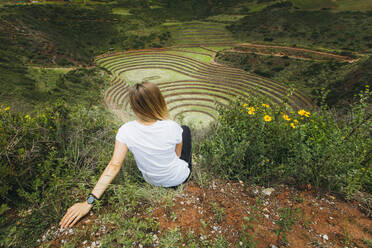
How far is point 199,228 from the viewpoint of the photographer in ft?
5.34

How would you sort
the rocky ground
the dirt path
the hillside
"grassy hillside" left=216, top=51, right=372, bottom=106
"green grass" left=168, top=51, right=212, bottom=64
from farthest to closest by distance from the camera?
"green grass" left=168, top=51, right=212, bottom=64 → the dirt path → "grassy hillside" left=216, top=51, right=372, bottom=106 → the hillside → the rocky ground

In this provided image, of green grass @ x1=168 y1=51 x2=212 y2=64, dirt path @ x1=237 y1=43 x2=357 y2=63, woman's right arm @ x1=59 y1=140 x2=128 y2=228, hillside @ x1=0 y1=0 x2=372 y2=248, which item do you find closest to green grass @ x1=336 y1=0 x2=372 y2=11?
hillside @ x1=0 y1=0 x2=372 y2=248

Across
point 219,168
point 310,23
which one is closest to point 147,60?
point 219,168

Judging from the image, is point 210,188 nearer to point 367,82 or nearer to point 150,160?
point 150,160

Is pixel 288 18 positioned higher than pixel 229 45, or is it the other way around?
pixel 288 18

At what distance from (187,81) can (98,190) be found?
24.4m

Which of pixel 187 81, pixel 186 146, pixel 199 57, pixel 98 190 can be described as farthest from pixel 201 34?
pixel 98 190

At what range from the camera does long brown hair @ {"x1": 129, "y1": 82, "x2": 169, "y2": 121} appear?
1.83 meters

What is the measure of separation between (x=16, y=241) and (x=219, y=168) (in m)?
2.12

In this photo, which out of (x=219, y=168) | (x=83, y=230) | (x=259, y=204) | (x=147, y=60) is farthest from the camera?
(x=147, y=60)

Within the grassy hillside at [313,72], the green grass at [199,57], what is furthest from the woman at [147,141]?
the green grass at [199,57]

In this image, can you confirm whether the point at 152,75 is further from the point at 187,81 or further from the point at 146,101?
the point at 146,101

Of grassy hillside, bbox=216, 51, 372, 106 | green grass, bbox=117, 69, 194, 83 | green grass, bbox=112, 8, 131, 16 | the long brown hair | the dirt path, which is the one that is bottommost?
green grass, bbox=117, 69, 194, 83

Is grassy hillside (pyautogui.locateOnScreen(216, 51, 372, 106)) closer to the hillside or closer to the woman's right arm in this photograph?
the hillside
